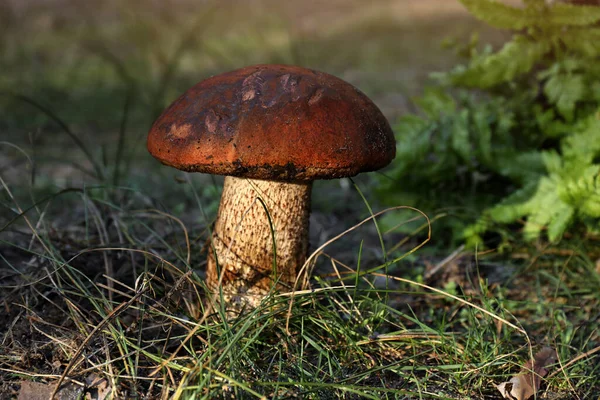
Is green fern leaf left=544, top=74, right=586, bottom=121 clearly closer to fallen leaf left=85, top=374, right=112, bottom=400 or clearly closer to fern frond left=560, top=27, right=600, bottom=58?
fern frond left=560, top=27, right=600, bottom=58

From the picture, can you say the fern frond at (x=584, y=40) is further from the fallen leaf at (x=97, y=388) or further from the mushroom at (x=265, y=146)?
the fallen leaf at (x=97, y=388)

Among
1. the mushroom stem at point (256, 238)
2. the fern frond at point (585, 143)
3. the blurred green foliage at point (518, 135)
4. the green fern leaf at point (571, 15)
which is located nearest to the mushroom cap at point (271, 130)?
the mushroom stem at point (256, 238)

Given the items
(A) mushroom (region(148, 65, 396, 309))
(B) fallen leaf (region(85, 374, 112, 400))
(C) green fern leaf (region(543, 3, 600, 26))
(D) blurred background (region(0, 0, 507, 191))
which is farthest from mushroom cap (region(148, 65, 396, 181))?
(D) blurred background (region(0, 0, 507, 191))

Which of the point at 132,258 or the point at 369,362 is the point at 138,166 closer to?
the point at 132,258

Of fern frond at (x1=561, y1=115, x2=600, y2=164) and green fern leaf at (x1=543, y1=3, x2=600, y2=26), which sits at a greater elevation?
green fern leaf at (x1=543, y1=3, x2=600, y2=26)

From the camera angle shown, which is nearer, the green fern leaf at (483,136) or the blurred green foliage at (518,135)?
the blurred green foliage at (518,135)

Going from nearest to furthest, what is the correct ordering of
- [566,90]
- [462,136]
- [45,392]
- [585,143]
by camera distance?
[45,392] → [585,143] → [566,90] → [462,136]

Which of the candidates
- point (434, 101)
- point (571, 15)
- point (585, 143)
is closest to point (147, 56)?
point (434, 101)

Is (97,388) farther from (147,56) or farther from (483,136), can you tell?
(147,56)

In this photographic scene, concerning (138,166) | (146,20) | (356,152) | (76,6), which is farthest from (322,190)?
(76,6)
